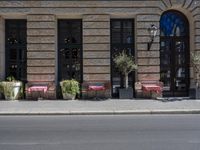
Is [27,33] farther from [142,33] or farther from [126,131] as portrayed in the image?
[126,131]

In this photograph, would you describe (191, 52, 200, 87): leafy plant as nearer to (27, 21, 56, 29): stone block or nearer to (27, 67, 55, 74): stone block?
(27, 67, 55, 74): stone block

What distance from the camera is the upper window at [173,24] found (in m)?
26.0

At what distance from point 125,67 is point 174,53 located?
347 centimetres

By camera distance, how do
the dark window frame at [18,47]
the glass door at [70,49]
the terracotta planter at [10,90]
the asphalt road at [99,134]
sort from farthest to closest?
the glass door at [70,49]
the dark window frame at [18,47]
the terracotta planter at [10,90]
the asphalt road at [99,134]

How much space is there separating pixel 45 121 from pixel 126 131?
4105 mm

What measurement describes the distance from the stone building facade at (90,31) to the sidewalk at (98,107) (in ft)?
6.76

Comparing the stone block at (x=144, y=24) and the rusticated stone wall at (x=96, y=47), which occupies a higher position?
the stone block at (x=144, y=24)

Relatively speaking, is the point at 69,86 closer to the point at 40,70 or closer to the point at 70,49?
the point at 40,70

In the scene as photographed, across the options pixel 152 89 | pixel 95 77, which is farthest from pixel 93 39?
pixel 152 89

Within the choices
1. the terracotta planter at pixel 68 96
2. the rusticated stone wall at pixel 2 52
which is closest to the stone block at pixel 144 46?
the terracotta planter at pixel 68 96

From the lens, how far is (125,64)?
24.1m

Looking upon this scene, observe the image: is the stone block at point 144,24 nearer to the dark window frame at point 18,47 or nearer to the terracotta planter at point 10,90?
the dark window frame at point 18,47

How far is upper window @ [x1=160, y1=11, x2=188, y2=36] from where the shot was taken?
25984 mm

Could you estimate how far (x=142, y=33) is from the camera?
2492 centimetres
